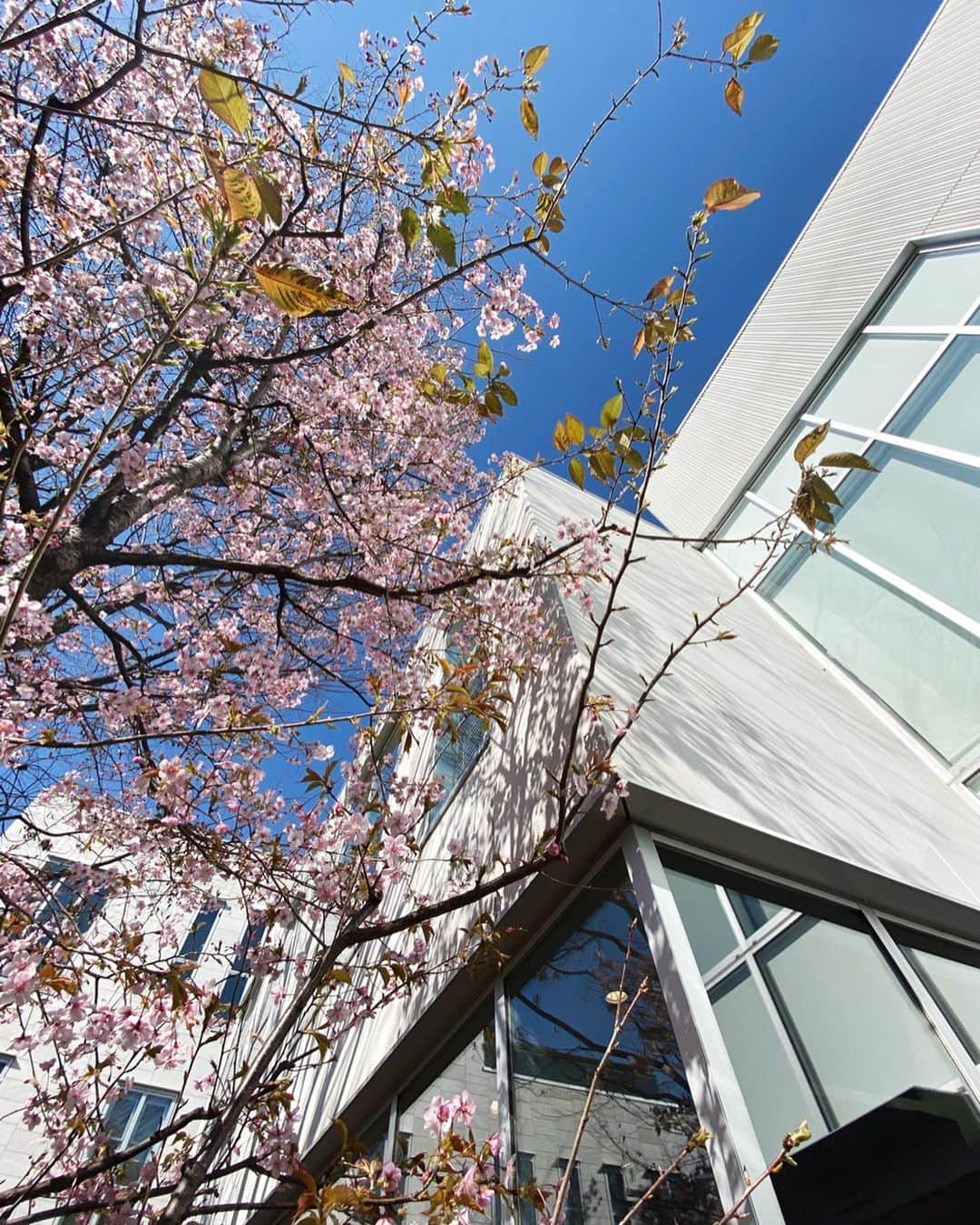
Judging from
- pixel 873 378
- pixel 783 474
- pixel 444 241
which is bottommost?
pixel 444 241

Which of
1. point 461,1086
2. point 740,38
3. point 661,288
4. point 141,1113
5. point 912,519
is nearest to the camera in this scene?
point 740,38

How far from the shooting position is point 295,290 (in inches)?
42.9

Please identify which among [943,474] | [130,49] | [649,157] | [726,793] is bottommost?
[726,793]

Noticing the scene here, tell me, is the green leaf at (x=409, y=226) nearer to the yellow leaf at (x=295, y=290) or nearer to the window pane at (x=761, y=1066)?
the yellow leaf at (x=295, y=290)

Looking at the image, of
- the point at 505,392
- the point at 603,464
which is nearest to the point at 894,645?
the point at 603,464

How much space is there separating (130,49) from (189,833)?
202 inches

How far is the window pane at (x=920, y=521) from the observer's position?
4289mm

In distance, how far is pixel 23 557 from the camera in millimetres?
3074

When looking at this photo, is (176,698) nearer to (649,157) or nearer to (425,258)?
(425,258)

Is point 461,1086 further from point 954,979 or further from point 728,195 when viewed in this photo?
point 728,195

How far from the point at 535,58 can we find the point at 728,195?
998 millimetres

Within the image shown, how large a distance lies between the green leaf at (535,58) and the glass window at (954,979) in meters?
3.56

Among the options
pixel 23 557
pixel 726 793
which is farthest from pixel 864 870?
pixel 23 557

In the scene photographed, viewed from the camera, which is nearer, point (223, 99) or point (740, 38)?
point (223, 99)
